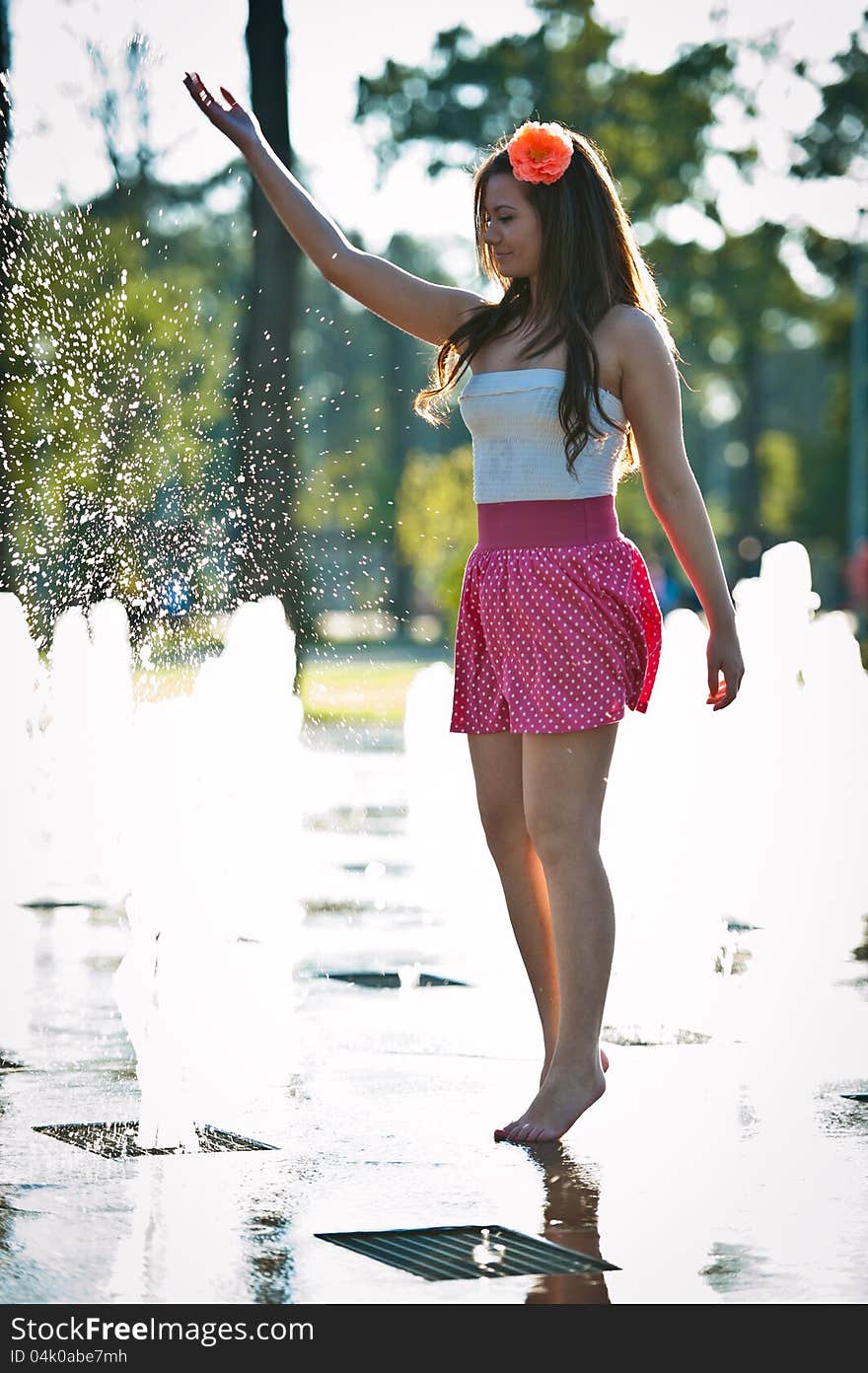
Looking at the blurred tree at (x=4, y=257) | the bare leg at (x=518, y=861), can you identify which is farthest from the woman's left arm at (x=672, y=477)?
the blurred tree at (x=4, y=257)

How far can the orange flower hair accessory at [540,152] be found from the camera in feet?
16.2

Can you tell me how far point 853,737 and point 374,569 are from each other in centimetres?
7032

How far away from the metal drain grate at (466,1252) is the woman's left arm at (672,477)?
4.52 feet

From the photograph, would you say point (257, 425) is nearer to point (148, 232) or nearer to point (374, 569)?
point (148, 232)

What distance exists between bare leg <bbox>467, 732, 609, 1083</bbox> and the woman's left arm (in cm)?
46

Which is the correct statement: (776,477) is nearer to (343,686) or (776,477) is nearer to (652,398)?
(343,686)

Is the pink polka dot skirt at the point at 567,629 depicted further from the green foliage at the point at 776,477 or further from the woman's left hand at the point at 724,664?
the green foliage at the point at 776,477

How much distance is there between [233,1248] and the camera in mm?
3922

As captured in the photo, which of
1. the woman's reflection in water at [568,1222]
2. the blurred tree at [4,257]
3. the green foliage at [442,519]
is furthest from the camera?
the green foliage at [442,519]

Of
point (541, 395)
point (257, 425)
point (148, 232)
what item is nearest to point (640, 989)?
point (541, 395)

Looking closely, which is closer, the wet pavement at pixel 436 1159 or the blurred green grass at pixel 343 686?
the wet pavement at pixel 436 1159

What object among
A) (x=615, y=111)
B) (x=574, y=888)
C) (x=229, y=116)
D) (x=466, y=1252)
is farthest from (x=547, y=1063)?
(x=615, y=111)

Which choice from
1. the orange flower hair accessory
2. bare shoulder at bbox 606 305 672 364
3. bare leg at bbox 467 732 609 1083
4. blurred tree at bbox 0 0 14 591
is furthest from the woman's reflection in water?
blurred tree at bbox 0 0 14 591

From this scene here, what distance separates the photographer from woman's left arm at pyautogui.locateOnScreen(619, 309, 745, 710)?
4.95 meters
